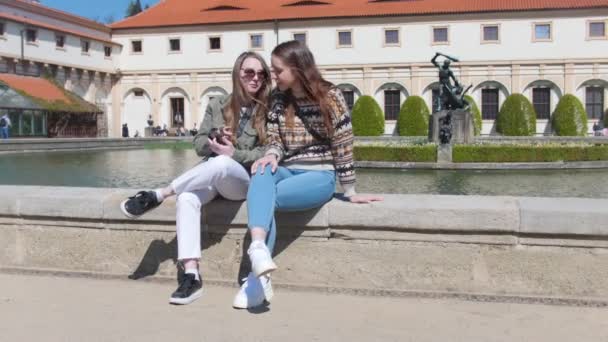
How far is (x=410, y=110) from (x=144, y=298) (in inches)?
1348

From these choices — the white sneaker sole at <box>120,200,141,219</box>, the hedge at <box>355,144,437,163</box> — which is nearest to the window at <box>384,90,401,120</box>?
the hedge at <box>355,144,437,163</box>

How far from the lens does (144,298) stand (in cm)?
342

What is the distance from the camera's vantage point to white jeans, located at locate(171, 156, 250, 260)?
11.1ft

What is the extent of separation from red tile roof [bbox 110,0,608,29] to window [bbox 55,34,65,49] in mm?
5029

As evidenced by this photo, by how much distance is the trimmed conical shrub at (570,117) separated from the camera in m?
34.9

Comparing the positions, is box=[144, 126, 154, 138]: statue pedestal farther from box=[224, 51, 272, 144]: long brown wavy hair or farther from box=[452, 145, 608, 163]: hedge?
box=[224, 51, 272, 144]: long brown wavy hair

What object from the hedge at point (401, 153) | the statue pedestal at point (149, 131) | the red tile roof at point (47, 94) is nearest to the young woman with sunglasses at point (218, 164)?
the hedge at point (401, 153)

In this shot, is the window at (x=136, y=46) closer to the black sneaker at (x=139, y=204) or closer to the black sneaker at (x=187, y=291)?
the black sneaker at (x=139, y=204)

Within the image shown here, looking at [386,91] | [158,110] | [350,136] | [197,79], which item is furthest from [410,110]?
[350,136]

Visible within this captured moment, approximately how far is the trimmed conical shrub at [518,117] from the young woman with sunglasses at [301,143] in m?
34.2

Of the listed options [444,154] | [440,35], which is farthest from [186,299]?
[440,35]

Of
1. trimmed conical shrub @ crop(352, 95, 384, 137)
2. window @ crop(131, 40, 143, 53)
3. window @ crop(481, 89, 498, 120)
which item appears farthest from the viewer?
window @ crop(131, 40, 143, 53)

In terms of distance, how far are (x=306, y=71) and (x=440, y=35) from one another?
36915mm

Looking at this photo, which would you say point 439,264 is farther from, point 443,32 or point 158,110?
point 158,110
